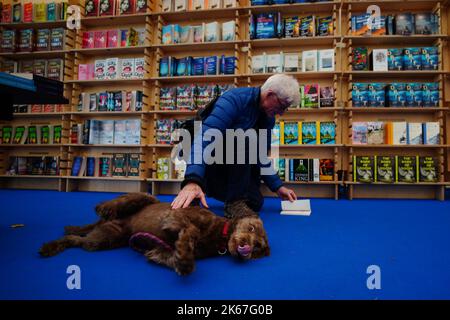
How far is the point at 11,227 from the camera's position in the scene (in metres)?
1.60

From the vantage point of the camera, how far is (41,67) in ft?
13.8

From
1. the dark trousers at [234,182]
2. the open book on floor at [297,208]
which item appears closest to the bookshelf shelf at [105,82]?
the dark trousers at [234,182]

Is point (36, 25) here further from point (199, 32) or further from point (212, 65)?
point (212, 65)

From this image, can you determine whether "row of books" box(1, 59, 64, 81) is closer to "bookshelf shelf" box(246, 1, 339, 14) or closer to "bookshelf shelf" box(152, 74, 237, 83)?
"bookshelf shelf" box(152, 74, 237, 83)

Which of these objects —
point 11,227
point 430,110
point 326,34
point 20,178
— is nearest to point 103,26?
point 20,178

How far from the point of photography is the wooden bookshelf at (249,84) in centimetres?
352

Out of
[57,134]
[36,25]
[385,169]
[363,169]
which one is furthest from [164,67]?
[385,169]

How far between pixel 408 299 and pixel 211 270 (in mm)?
588

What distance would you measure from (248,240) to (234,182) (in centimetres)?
92

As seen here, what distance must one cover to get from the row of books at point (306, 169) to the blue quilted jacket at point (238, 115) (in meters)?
1.36

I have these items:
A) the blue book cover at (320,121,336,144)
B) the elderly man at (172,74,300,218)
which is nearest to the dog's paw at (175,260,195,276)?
the elderly man at (172,74,300,218)

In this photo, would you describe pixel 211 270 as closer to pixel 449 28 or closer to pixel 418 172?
pixel 418 172

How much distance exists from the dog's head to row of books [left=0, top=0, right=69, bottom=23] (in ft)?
14.5

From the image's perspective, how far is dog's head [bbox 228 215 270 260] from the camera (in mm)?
1022
